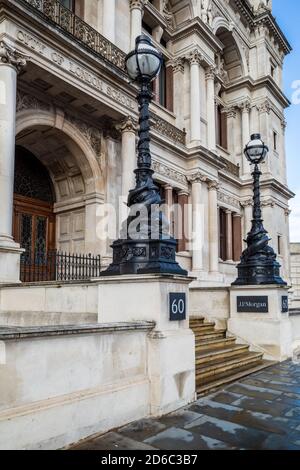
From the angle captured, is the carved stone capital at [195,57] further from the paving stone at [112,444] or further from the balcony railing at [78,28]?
the paving stone at [112,444]

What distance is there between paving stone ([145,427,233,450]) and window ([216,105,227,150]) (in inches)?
813

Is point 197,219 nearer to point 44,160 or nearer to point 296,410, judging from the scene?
point 44,160

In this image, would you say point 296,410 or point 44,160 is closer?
point 296,410

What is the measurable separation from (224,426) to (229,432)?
0.69ft

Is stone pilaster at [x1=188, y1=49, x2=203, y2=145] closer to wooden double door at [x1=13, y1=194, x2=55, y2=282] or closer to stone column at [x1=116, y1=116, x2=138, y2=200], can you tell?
stone column at [x1=116, y1=116, x2=138, y2=200]

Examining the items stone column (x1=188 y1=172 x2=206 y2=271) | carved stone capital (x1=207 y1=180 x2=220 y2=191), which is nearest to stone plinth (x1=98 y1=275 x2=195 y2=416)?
stone column (x1=188 y1=172 x2=206 y2=271)

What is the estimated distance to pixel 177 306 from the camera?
227 inches

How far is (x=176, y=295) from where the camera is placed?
5.75 m

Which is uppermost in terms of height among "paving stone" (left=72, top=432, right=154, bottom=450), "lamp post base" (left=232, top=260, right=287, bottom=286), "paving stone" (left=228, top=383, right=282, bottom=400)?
"lamp post base" (left=232, top=260, right=287, bottom=286)

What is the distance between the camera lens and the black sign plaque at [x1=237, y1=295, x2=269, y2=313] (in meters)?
9.92

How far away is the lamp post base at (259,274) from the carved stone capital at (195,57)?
39.7 ft

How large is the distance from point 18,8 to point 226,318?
938 cm
